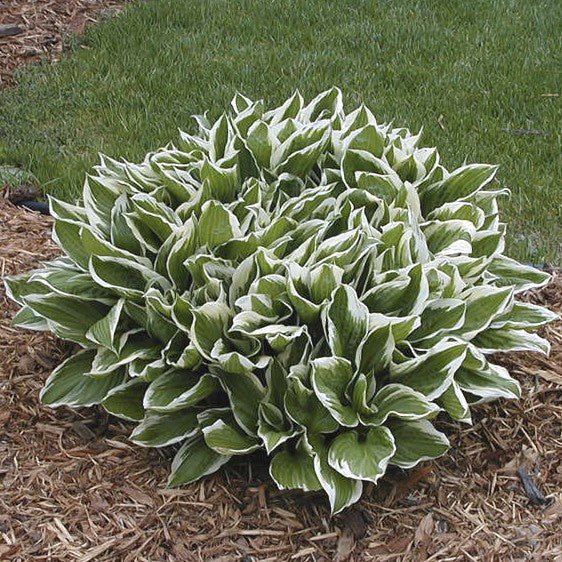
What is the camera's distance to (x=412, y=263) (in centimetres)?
274

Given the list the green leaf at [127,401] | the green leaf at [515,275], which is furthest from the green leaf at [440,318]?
the green leaf at [127,401]

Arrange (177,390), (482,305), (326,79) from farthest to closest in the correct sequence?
(326,79) < (482,305) < (177,390)

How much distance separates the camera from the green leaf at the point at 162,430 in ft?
8.61

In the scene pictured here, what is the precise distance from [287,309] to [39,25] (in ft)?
16.9

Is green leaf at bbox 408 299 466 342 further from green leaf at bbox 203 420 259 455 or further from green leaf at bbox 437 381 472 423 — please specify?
green leaf at bbox 203 420 259 455

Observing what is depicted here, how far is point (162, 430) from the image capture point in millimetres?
2639

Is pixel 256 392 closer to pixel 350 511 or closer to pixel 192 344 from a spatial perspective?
pixel 192 344

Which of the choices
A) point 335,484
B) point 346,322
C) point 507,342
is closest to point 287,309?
point 346,322

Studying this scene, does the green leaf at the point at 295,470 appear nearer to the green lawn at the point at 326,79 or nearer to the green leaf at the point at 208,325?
the green leaf at the point at 208,325

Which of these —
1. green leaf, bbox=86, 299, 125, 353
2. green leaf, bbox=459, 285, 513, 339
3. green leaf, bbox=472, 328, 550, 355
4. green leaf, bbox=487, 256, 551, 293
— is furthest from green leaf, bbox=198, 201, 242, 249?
green leaf, bbox=487, 256, 551, 293

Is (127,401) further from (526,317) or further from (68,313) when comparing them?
(526,317)

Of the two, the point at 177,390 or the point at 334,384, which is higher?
the point at 334,384

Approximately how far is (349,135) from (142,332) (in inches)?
39.1

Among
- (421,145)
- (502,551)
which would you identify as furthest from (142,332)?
(421,145)
